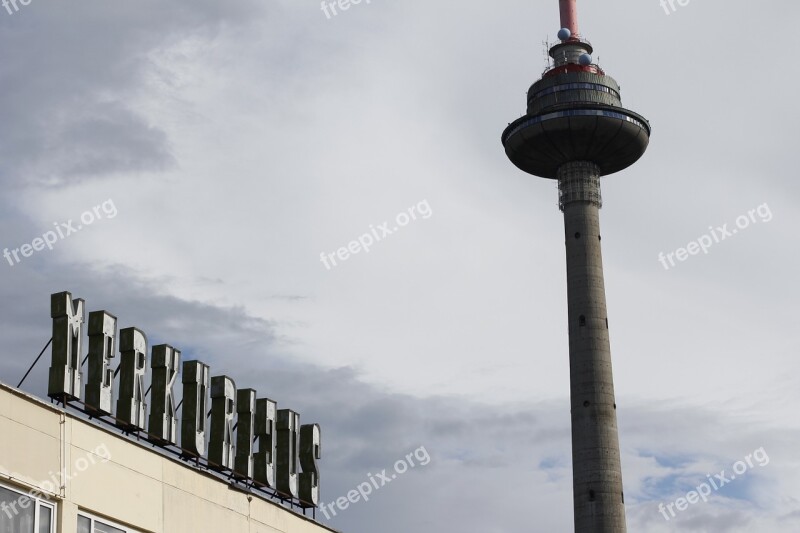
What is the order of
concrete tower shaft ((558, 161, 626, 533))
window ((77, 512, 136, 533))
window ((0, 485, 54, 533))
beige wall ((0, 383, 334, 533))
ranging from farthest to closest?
1. concrete tower shaft ((558, 161, 626, 533))
2. window ((77, 512, 136, 533))
3. beige wall ((0, 383, 334, 533))
4. window ((0, 485, 54, 533))

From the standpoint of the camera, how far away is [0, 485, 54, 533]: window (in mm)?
35438

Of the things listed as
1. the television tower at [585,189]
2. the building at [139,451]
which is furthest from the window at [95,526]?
the television tower at [585,189]

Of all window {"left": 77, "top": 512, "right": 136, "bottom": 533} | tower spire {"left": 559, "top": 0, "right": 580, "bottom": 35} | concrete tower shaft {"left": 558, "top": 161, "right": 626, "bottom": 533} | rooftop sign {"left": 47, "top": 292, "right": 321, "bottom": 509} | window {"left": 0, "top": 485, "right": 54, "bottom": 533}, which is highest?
tower spire {"left": 559, "top": 0, "right": 580, "bottom": 35}

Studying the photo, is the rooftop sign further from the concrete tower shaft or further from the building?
the concrete tower shaft

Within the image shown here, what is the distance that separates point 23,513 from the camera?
36.2 metres

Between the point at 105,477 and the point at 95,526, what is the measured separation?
155cm

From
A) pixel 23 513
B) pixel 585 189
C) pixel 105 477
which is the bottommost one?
pixel 23 513

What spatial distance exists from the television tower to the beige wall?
234ft

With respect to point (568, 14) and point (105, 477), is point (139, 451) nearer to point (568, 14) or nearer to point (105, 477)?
point (105, 477)

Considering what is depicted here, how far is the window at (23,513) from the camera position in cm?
3544

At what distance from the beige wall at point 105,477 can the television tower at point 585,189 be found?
234ft

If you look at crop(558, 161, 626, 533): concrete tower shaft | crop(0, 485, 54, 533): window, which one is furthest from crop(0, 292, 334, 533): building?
crop(558, 161, 626, 533): concrete tower shaft

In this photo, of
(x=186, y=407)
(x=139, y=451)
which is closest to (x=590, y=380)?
(x=186, y=407)

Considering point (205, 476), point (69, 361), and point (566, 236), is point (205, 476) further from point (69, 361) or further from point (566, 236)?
point (566, 236)
